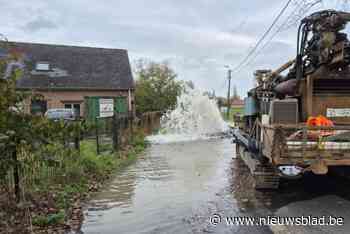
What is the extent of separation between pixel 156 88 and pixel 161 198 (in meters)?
28.5

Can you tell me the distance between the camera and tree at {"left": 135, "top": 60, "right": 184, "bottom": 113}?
3378cm

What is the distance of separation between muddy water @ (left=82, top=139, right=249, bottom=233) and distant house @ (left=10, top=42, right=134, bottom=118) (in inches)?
583

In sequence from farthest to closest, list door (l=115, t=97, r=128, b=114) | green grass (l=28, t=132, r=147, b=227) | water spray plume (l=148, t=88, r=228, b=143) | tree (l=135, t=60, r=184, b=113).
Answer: tree (l=135, t=60, r=184, b=113)
door (l=115, t=97, r=128, b=114)
water spray plume (l=148, t=88, r=228, b=143)
green grass (l=28, t=132, r=147, b=227)

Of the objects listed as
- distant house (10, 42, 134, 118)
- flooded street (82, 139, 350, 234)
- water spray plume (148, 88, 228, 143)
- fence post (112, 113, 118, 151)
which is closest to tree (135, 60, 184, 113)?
distant house (10, 42, 134, 118)

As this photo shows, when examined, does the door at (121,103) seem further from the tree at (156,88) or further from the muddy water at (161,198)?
the muddy water at (161,198)

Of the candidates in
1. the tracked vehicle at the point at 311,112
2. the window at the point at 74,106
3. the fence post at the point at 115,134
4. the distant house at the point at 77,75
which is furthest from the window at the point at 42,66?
the tracked vehicle at the point at 311,112

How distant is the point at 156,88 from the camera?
35.1m

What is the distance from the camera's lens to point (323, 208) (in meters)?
5.82

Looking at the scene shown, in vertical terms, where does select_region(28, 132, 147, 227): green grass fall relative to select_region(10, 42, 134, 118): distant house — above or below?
below

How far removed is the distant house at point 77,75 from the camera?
25.8 meters

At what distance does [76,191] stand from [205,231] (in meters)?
3.38

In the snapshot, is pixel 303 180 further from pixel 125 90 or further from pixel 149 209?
pixel 125 90

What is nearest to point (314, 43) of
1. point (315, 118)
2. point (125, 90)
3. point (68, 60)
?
point (315, 118)

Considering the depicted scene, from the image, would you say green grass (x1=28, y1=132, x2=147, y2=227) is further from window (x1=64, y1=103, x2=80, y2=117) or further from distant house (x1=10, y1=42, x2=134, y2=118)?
Answer: window (x1=64, y1=103, x2=80, y2=117)
